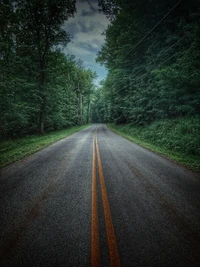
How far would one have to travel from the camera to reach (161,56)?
11.8 m

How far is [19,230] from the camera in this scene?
2414 mm

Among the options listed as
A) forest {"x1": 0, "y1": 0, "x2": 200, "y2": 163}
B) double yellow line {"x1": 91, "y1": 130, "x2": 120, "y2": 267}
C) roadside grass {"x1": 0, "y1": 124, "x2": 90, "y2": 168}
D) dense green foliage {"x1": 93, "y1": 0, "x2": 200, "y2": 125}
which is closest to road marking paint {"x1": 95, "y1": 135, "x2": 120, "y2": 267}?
double yellow line {"x1": 91, "y1": 130, "x2": 120, "y2": 267}

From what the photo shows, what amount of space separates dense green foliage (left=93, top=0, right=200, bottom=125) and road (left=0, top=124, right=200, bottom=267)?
24.5 feet

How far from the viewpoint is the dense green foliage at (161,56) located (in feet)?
30.5

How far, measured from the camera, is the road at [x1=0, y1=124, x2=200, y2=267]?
6.43ft

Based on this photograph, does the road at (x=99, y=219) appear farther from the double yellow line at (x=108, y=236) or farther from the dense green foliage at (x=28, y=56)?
the dense green foliage at (x=28, y=56)

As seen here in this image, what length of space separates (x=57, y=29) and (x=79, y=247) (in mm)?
19721

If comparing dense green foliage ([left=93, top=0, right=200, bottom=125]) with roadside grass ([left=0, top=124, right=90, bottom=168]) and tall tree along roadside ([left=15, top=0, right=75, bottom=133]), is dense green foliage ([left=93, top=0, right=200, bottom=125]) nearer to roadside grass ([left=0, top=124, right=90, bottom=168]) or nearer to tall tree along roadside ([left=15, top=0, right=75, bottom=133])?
tall tree along roadside ([left=15, top=0, right=75, bottom=133])

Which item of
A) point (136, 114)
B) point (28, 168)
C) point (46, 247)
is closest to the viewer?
point (46, 247)

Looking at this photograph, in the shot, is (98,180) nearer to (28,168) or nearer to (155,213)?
(155,213)

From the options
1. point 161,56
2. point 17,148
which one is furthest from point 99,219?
point 161,56

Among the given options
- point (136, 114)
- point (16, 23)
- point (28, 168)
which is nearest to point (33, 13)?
point (16, 23)

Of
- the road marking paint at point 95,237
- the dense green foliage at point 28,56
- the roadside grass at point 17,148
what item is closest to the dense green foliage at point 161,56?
the dense green foliage at point 28,56

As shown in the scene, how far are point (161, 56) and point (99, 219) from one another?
44.1 feet
